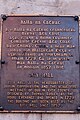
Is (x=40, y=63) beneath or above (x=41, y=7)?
beneath

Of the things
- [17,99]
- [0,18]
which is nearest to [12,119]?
[17,99]

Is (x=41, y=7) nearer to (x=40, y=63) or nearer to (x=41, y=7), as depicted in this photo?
(x=41, y=7)

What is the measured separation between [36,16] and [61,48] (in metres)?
0.76

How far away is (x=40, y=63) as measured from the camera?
6535mm

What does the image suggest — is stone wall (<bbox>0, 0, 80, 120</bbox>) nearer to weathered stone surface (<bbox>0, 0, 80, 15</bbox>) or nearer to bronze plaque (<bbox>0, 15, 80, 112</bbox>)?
weathered stone surface (<bbox>0, 0, 80, 15</bbox>)

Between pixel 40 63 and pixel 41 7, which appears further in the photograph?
pixel 41 7

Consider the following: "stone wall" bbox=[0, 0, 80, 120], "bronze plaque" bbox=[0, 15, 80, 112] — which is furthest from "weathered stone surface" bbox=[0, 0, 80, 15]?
"bronze plaque" bbox=[0, 15, 80, 112]

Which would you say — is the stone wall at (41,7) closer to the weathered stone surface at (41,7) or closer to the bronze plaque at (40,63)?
the weathered stone surface at (41,7)

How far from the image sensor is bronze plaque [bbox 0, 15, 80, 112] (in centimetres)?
633

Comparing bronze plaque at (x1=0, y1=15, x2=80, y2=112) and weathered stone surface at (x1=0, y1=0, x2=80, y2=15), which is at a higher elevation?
weathered stone surface at (x1=0, y1=0, x2=80, y2=15)

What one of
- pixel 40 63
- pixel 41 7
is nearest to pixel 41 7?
pixel 41 7

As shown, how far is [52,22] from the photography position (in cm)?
677

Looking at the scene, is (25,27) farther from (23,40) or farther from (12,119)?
(12,119)

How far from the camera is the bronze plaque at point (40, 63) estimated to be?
6.33 m
